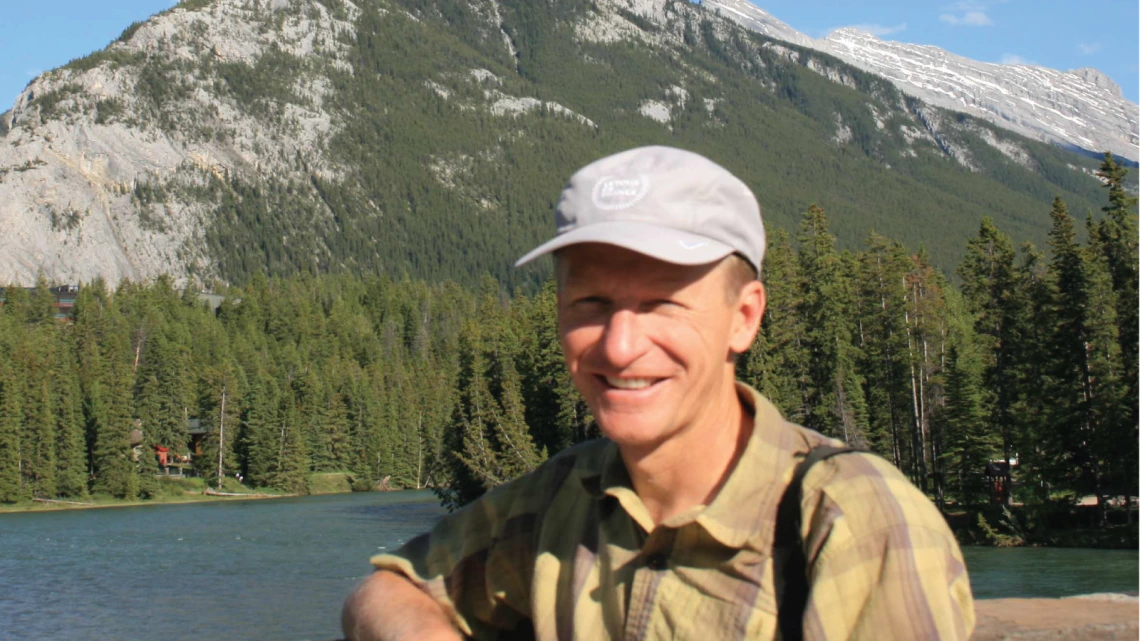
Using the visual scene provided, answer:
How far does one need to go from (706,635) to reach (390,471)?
93536 millimetres

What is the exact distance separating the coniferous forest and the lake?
5.44 meters

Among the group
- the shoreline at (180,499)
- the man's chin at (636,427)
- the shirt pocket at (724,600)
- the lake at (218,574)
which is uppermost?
the man's chin at (636,427)

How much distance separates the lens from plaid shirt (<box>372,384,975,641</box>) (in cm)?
164

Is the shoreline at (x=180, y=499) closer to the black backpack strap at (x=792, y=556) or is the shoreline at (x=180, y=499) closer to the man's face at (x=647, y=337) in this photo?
the man's face at (x=647, y=337)

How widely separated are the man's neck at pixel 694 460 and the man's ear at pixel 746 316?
78 millimetres

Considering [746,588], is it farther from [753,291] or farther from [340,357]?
[340,357]

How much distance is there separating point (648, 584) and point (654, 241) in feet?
1.85

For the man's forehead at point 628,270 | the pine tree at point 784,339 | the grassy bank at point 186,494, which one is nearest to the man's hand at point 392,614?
the man's forehead at point 628,270

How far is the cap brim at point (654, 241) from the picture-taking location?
178 centimetres

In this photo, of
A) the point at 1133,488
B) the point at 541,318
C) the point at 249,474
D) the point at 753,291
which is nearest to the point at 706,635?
the point at 753,291

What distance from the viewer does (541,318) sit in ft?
192

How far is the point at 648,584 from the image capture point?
1.93 m

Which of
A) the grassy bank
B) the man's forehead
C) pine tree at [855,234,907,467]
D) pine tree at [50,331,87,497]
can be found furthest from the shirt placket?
pine tree at [50,331,87,497]

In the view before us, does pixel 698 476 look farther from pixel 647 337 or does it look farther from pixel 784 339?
pixel 784 339
